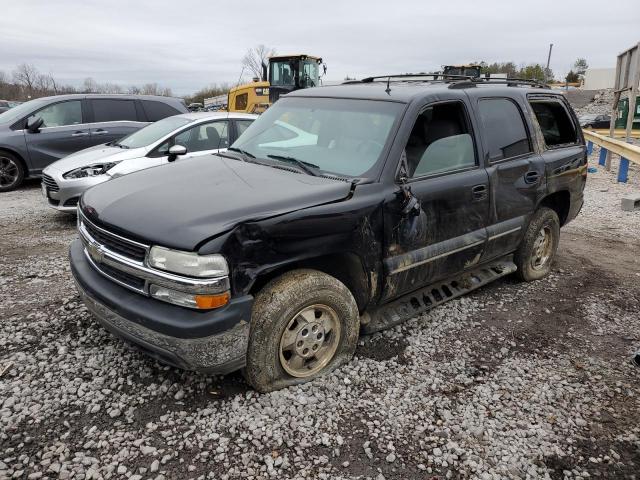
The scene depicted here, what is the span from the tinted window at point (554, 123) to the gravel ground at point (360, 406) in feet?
5.76

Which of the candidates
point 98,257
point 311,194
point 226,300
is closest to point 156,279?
point 226,300

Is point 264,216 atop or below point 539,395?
atop

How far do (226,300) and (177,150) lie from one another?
2857 millimetres

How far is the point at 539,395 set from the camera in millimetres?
3158

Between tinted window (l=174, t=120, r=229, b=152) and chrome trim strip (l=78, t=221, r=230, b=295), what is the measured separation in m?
4.47

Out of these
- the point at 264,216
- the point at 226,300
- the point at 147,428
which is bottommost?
the point at 147,428

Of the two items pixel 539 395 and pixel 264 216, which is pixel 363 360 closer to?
pixel 539 395

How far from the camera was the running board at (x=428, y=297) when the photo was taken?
11.8 ft

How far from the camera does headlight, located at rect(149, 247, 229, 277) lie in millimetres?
2533

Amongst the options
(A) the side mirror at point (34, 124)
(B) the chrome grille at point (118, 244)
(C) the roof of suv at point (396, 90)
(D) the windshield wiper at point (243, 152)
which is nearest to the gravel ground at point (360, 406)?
(B) the chrome grille at point (118, 244)

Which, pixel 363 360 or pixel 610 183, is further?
pixel 610 183

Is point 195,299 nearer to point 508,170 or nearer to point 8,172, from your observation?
point 508,170

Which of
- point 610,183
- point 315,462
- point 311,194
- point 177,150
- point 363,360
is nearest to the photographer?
point 315,462

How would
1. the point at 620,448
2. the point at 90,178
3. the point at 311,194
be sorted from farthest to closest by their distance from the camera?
the point at 90,178
the point at 311,194
the point at 620,448
